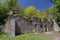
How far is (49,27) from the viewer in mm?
22766

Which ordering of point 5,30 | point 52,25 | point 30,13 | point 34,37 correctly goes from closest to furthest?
point 34,37 → point 5,30 → point 52,25 → point 30,13

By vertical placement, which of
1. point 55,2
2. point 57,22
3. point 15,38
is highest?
point 55,2

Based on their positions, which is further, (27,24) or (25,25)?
(27,24)

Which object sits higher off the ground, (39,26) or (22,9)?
(22,9)

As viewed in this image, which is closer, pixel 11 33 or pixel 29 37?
pixel 29 37

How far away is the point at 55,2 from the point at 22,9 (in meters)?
24.5

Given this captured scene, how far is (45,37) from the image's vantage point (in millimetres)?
15734

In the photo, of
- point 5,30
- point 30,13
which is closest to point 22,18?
point 5,30

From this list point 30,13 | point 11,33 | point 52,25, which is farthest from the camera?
point 30,13

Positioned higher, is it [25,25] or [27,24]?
[27,24]

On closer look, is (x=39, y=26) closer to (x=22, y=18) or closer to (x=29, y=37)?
(x=22, y=18)

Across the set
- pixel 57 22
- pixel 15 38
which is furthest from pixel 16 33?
pixel 57 22

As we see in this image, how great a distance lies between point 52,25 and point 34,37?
8.22 meters

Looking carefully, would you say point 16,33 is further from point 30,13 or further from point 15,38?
point 30,13
